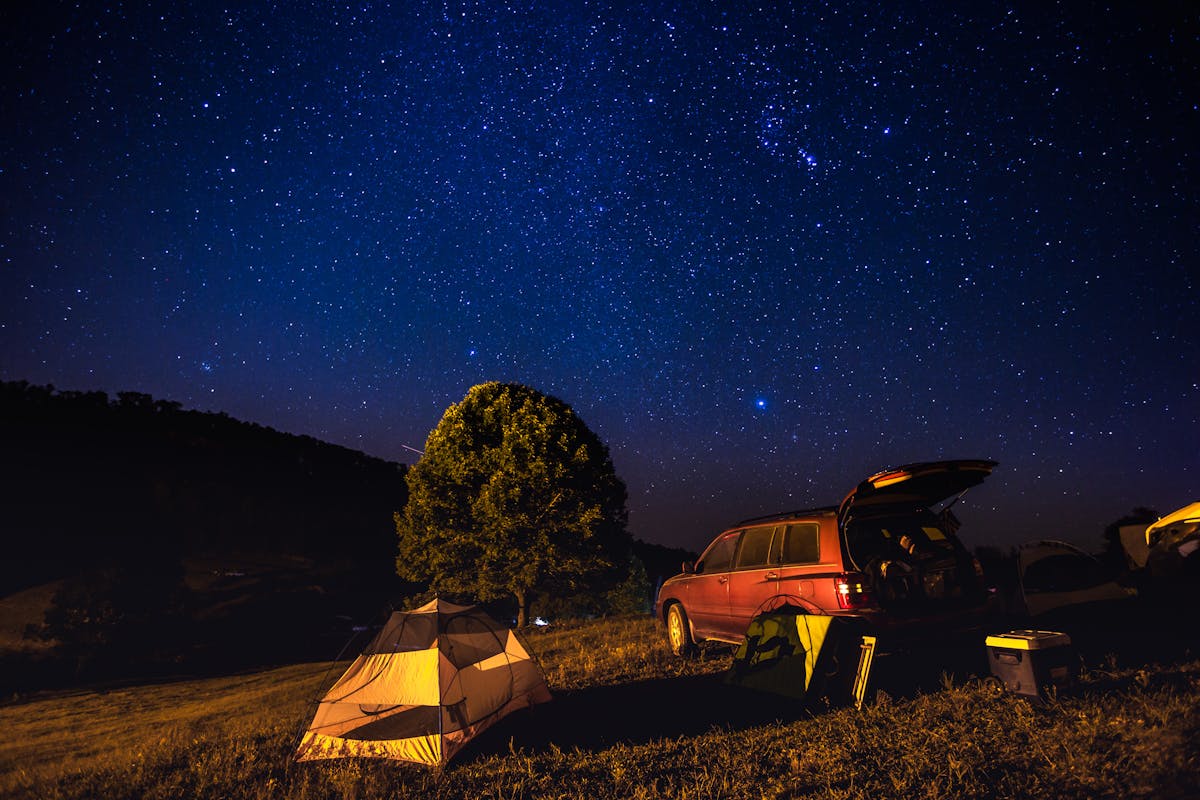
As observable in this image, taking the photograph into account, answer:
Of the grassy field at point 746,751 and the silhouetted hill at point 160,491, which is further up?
the silhouetted hill at point 160,491

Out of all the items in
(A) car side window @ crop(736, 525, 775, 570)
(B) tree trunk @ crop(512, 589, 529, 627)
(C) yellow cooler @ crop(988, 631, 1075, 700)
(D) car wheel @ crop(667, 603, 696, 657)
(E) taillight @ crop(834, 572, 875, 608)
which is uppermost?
(A) car side window @ crop(736, 525, 775, 570)

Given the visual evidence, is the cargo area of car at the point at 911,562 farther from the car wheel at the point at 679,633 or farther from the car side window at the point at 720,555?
the car wheel at the point at 679,633

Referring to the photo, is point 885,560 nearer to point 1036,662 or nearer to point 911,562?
point 911,562

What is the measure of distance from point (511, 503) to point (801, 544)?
14373 mm

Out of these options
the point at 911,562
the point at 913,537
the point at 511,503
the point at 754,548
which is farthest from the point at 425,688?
the point at 511,503

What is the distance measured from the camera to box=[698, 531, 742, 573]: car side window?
30.0 ft

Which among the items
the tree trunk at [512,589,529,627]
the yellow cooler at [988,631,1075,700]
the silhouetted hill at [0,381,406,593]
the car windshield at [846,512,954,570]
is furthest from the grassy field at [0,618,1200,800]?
the silhouetted hill at [0,381,406,593]

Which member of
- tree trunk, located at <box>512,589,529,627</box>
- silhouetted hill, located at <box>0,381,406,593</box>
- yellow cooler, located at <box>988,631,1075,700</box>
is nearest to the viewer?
yellow cooler, located at <box>988,631,1075,700</box>

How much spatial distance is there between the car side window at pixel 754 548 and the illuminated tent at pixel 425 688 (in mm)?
3230

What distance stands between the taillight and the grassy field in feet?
3.22

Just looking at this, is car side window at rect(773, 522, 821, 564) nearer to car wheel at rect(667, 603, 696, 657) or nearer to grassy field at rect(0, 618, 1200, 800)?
grassy field at rect(0, 618, 1200, 800)

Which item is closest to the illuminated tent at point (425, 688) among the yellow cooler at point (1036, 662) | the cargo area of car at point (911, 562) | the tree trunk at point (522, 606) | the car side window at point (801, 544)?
the car side window at point (801, 544)

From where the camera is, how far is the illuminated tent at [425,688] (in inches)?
258

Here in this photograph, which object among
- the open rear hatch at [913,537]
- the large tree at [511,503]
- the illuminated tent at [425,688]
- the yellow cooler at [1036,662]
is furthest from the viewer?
the large tree at [511,503]
